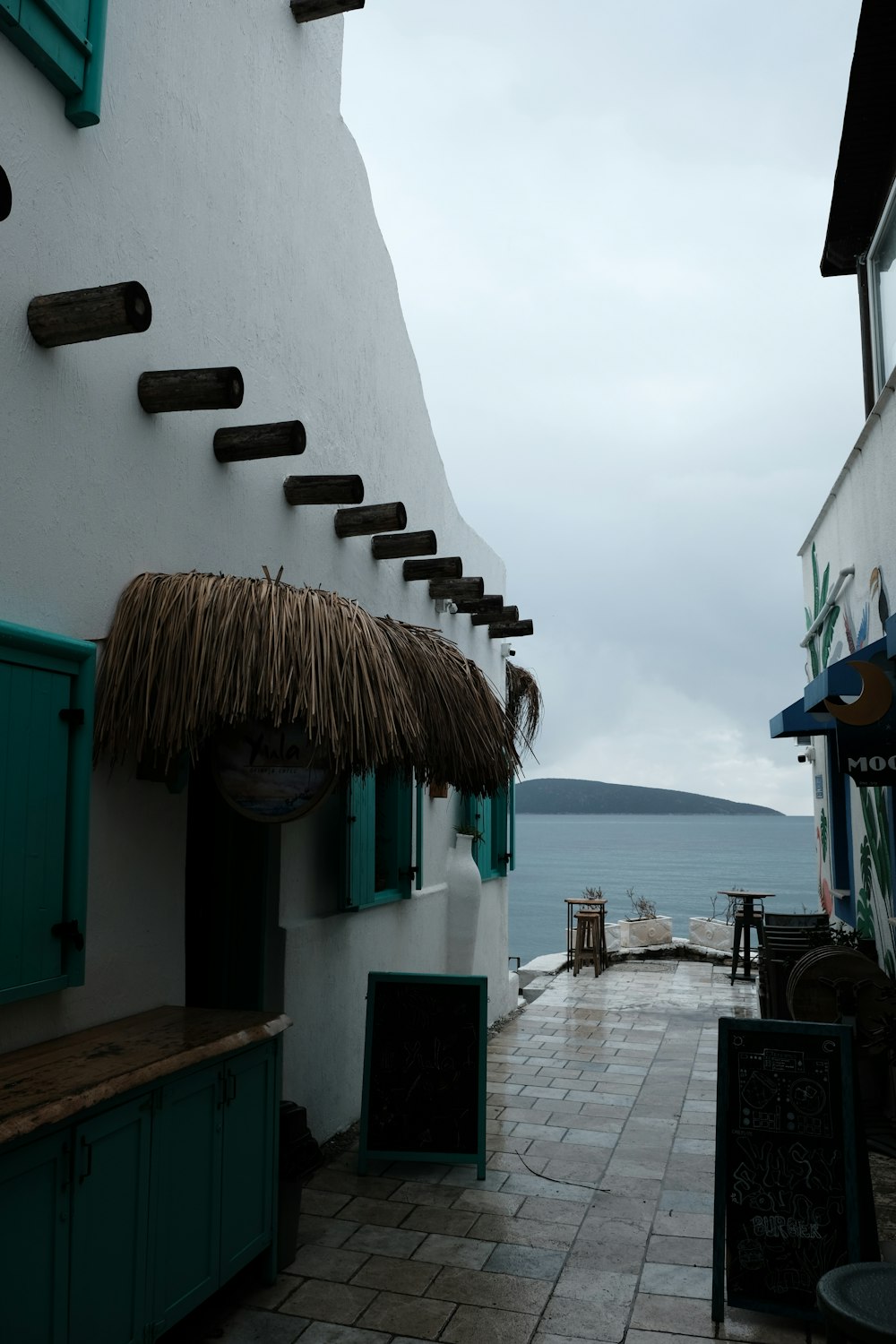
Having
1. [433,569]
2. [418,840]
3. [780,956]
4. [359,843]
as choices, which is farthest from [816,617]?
[359,843]

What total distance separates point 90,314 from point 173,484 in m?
1.08

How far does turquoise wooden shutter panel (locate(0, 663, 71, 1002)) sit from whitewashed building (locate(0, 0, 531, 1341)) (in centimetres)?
1

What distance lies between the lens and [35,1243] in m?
2.75

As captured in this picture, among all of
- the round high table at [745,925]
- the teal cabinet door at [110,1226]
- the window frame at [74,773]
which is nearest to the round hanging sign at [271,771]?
the window frame at [74,773]

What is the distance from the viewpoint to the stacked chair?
6730 mm

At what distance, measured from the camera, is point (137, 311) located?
11.3ft

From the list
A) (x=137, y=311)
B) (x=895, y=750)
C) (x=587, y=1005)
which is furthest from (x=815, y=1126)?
(x=587, y=1005)

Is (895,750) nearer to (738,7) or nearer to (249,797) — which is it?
(249,797)

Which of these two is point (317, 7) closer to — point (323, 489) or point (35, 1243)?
point (323, 489)

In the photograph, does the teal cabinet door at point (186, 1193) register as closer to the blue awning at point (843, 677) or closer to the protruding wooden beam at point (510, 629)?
the blue awning at point (843, 677)

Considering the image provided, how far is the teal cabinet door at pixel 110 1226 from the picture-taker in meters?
2.91

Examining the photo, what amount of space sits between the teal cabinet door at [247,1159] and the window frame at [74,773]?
0.74 meters

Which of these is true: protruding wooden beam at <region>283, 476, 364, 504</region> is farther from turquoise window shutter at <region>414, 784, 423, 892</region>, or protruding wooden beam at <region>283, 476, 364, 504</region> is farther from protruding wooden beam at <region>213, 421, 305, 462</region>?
turquoise window shutter at <region>414, 784, 423, 892</region>

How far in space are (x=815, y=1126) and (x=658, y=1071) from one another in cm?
397
